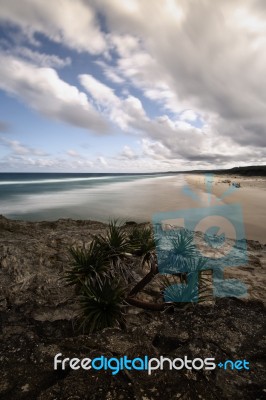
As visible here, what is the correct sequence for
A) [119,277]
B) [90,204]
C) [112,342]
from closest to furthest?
[112,342] < [119,277] < [90,204]

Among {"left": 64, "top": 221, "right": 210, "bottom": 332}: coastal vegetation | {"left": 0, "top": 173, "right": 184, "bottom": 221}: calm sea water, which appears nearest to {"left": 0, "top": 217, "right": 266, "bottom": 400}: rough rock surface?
{"left": 64, "top": 221, "right": 210, "bottom": 332}: coastal vegetation

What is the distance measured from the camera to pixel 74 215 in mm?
21828

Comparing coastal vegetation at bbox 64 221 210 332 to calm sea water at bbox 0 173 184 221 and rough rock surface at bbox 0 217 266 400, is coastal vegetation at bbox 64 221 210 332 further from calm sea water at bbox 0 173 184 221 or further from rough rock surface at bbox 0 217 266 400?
calm sea water at bbox 0 173 184 221

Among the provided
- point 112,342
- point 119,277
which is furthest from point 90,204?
point 112,342

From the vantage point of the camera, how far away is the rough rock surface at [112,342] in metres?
3.92

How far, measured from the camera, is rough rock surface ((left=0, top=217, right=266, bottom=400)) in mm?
3916

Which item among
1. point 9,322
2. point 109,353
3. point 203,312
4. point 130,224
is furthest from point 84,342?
point 130,224

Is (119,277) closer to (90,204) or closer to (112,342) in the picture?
(112,342)

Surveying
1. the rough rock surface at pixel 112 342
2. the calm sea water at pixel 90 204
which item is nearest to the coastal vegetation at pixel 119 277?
the rough rock surface at pixel 112 342

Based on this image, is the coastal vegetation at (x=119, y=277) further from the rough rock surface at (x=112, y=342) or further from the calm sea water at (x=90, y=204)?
the calm sea water at (x=90, y=204)

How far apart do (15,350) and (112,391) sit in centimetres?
205

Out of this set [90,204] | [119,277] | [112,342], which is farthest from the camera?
[90,204]

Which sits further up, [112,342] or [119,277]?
[119,277]

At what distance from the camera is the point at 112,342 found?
4.95 metres
